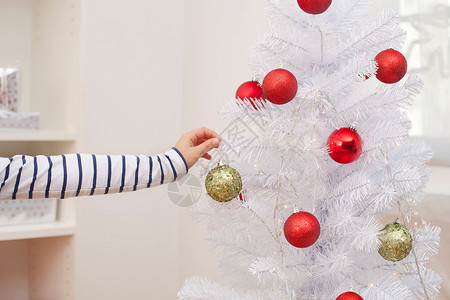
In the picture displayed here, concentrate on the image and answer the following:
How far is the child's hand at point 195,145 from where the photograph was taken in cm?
99

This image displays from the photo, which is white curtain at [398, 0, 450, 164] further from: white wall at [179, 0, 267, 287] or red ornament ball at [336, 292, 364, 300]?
white wall at [179, 0, 267, 287]

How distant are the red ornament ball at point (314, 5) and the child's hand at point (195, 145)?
291 mm

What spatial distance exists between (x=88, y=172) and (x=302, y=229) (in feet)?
1.39

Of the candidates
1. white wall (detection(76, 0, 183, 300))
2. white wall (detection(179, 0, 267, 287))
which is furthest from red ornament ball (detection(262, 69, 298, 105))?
white wall (detection(76, 0, 183, 300))

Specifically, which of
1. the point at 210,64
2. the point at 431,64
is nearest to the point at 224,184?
the point at 431,64

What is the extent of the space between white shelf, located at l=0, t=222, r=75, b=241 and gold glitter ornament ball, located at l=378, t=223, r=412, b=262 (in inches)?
48.4

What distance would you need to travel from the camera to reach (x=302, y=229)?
786 millimetres

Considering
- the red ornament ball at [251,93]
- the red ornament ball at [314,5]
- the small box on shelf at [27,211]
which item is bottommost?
the small box on shelf at [27,211]

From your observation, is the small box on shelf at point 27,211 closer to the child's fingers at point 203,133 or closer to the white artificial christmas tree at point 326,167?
the child's fingers at point 203,133

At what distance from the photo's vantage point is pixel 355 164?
2.85 ft

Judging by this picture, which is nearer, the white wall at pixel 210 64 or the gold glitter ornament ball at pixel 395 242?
the gold glitter ornament ball at pixel 395 242

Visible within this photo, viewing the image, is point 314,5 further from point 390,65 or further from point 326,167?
point 326,167

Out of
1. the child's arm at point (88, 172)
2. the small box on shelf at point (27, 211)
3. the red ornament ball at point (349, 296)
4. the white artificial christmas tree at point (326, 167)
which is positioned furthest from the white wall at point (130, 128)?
the red ornament ball at point (349, 296)

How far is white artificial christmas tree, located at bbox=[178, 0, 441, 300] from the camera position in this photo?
0.83m
